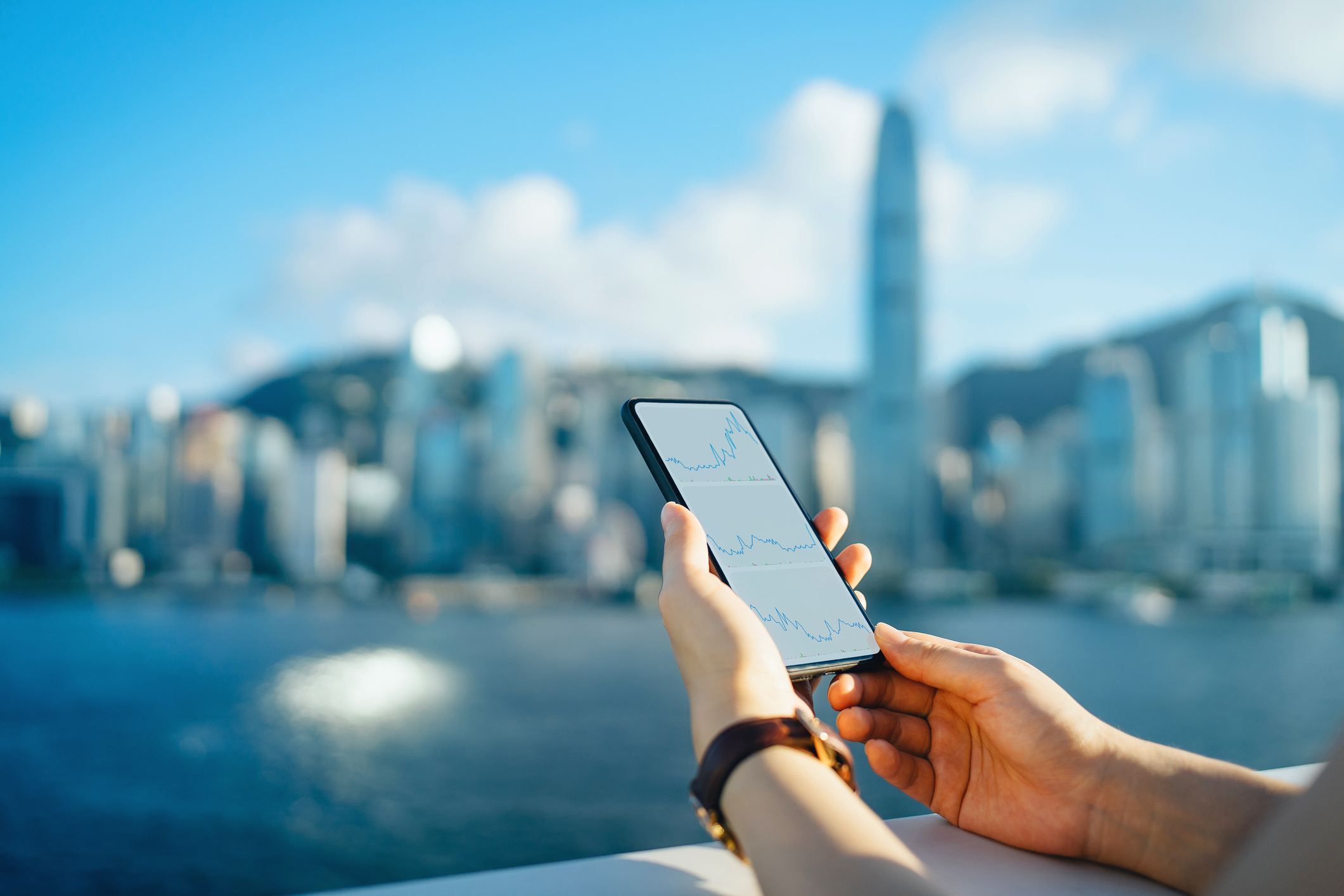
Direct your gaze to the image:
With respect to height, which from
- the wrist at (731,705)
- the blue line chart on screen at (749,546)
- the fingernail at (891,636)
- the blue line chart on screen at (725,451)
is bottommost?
the fingernail at (891,636)

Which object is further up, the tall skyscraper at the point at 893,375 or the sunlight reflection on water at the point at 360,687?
the tall skyscraper at the point at 893,375

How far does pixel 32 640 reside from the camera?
57188 mm

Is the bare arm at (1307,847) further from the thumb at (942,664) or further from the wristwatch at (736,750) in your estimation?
the thumb at (942,664)

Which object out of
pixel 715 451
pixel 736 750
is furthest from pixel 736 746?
pixel 715 451

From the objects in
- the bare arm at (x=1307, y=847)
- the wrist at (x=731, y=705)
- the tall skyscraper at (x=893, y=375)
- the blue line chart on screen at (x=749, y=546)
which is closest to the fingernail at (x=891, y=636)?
the blue line chart on screen at (x=749, y=546)

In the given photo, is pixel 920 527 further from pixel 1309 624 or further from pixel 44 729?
pixel 44 729

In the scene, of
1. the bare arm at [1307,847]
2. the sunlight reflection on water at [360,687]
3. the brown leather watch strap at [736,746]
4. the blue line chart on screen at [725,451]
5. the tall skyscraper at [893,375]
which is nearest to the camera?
the bare arm at [1307,847]

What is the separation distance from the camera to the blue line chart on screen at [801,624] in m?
1.14

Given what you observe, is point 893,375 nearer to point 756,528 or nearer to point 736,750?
point 756,528

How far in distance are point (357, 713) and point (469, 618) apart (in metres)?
32.9

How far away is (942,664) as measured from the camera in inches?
43.5

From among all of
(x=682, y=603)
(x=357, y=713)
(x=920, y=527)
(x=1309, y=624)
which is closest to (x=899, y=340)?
(x=920, y=527)

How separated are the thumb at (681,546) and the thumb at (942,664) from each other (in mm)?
335

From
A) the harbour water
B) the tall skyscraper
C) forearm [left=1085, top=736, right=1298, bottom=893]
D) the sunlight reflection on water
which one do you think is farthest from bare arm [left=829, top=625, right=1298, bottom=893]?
the tall skyscraper
